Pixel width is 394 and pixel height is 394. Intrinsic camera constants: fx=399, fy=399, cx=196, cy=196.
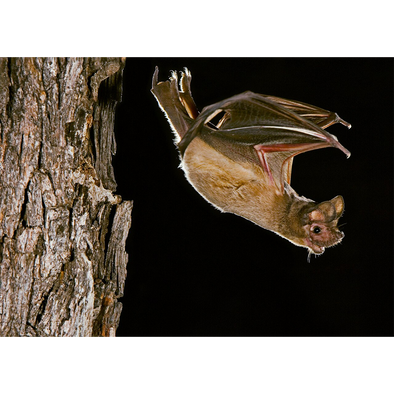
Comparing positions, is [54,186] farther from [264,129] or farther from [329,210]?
[329,210]

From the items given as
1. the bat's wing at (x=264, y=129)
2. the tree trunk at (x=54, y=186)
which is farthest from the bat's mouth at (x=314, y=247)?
the tree trunk at (x=54, y=186)

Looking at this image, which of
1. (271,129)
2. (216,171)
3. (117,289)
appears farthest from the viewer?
(117,289)

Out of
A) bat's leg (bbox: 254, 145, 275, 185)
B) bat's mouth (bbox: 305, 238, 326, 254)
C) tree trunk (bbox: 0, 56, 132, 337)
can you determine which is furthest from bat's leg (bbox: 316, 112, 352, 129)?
tree trunk (bbox: 0, 56, 132, 337)

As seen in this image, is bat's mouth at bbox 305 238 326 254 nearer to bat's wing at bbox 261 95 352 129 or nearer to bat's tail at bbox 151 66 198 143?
bat's wing at bbox 261 95 352 129

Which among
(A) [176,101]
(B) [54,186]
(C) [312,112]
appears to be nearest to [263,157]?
(C) [312,112]

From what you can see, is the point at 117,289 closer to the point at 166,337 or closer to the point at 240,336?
the point at 166,337

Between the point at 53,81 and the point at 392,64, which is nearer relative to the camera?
the point at 53,81

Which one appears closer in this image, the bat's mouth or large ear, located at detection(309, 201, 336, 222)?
large ear, located at detection(309, 201, 336, 222)

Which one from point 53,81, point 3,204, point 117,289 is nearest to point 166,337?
point 117,289
